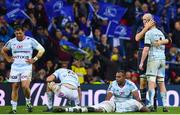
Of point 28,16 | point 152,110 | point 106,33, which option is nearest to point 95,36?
point 106,33

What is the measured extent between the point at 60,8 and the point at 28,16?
4.45 feet

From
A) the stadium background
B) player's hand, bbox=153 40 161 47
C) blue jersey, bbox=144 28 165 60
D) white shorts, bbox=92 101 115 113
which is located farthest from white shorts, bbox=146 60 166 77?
the stadium background

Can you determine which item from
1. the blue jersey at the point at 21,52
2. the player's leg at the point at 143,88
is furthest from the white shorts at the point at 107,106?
the blue jersey at the point at 21,52

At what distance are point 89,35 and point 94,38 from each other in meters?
0.24

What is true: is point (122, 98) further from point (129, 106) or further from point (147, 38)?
point (147, 38)

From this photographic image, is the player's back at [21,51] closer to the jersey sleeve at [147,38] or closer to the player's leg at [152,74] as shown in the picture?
the jersey sleeve at [147,38]

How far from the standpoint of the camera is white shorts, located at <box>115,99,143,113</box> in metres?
18.4

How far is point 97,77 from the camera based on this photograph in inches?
986

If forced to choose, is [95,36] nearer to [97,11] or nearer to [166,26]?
[97,11]

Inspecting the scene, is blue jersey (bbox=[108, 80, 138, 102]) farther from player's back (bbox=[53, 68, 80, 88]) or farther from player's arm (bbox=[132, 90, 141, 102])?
player's back (bbox=[53, 68, 80, 88])

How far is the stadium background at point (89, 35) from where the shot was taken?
24.5 meters

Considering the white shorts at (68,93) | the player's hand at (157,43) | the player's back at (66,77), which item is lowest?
the white shorts at (68,93)

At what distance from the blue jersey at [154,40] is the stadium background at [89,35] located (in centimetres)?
491

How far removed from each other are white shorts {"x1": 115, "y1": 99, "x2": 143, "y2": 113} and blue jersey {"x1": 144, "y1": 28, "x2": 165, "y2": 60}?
1.39 meters
